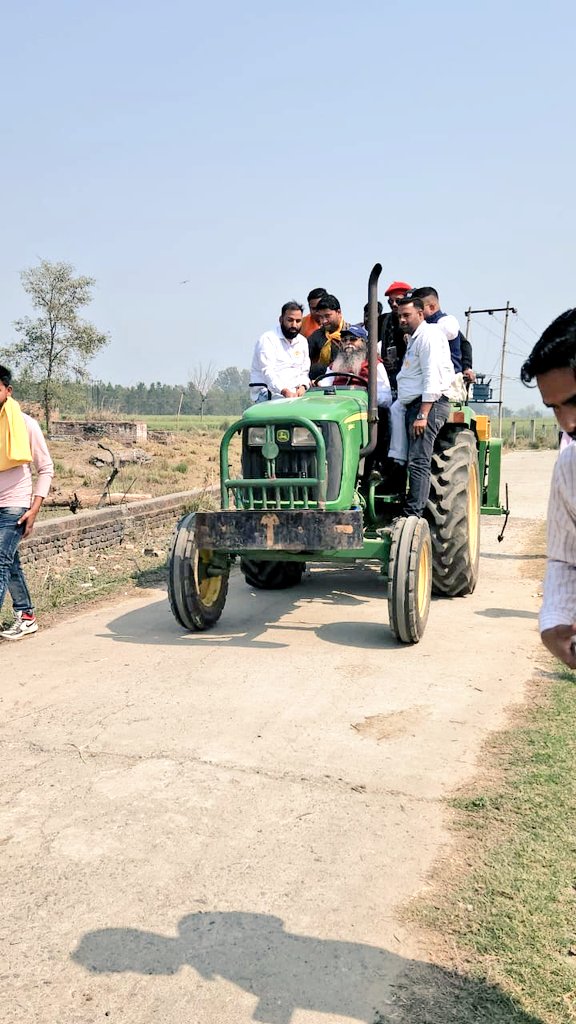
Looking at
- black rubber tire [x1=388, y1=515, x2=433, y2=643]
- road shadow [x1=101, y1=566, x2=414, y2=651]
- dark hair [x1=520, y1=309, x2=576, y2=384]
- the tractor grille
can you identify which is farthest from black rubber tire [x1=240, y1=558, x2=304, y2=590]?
dark hair [x1=520, y1=309, x2=576, y2=384]

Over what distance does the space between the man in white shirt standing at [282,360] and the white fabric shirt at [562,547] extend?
5513 mm

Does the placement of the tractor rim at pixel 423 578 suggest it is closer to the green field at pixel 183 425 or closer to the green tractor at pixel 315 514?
the green tractor at pixel 315 514

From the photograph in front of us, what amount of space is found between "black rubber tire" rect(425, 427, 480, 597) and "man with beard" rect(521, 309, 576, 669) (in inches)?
197

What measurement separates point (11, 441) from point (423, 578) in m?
3.03

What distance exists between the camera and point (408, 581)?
235 inches

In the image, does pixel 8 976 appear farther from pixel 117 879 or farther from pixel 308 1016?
pixel 308 1016

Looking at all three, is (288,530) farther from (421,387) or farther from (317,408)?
(421,387)

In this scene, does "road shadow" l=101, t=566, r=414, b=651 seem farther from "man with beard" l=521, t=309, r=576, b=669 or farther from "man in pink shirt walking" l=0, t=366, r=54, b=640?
"man with beard" l=521, t=309, r=576, b=669

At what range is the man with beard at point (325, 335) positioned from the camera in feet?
26.3

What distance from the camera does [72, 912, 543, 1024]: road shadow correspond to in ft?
8.12

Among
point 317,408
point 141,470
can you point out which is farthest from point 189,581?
point 141,470

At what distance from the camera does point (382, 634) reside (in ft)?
21.4

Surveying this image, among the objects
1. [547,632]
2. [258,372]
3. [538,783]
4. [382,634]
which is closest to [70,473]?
[258,372]

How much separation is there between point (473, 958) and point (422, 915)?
11.0 inches
